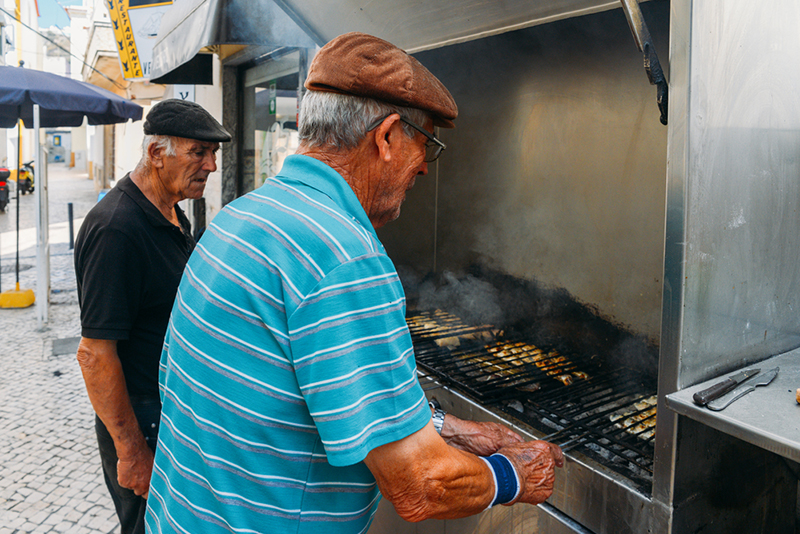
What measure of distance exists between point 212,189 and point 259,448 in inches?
211

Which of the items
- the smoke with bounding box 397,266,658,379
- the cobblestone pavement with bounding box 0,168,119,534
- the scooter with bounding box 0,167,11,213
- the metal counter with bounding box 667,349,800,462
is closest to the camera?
the metal counter with bounding box 667,349,800,462

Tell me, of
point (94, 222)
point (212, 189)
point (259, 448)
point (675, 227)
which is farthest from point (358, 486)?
point (212, 189)

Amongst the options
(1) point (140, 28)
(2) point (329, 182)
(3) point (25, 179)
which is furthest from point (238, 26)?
(3) point (25, 179)

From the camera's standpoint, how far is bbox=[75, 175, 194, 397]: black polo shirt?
1883 millimetres

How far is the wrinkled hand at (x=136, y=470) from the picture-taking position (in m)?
2.00

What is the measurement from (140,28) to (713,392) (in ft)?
23.4

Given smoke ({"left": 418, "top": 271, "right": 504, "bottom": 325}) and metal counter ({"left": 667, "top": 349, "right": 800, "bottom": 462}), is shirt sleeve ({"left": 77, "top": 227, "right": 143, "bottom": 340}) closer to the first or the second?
metal counter ({"left": 667, "top": 349, "right": 800, "bottom": 462})

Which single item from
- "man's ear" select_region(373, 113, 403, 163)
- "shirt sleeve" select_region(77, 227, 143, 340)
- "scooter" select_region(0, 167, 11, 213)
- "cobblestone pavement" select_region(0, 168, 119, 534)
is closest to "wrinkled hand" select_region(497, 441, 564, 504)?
"man's ear" select_region(373, 113, 403, 163)

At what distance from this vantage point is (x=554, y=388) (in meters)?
2.43

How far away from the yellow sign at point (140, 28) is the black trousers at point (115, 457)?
17.4 ft

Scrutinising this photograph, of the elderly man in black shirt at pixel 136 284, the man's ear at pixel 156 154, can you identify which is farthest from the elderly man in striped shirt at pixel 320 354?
the man's ear at pixel 156 154

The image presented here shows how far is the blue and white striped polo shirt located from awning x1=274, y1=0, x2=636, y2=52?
1.54m

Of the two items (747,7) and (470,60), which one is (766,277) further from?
(470,60)

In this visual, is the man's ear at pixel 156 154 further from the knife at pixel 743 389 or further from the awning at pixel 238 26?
the knife at pixel 743 389
